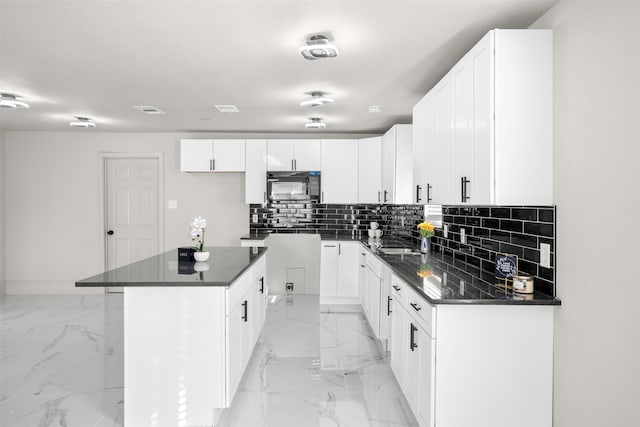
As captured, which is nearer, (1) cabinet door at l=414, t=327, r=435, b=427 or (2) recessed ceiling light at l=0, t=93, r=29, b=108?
(1) cabinet door at l=414, t=327, r=435, b=427

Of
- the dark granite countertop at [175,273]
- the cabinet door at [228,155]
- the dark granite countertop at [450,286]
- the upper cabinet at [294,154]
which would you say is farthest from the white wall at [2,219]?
the dark granite countertop at [450,286]

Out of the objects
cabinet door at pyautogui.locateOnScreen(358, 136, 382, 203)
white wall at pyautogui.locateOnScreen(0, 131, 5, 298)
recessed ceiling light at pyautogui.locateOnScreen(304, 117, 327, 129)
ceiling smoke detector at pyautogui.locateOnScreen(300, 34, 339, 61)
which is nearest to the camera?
ceiling smoke detector at pyautogui.locateOnScreen(300, 34, 339, 61)

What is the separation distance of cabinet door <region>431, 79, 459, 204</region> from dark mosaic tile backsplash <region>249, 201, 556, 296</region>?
0.36 meters

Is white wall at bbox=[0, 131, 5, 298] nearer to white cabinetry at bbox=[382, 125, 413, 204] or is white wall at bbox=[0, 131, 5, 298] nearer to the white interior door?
the white interior door

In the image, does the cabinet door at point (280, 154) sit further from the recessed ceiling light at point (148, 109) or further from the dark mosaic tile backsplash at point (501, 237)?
the dark mosaic tile backsplash at point (501, 237)

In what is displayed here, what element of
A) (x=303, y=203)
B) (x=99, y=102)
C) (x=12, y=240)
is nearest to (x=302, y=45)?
(x=99, y=102)

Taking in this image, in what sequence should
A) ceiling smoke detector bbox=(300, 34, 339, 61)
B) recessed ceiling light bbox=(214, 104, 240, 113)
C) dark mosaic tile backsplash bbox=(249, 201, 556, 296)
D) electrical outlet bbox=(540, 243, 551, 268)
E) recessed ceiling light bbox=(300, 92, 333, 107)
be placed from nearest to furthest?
electrical outlet bbox=(540, 243, 551, 268)
dark mosaic tile backsplash bbox=(249, 201, 556, 296)
ceiling smoke detector bbox=(300, 34, 339, 61)
recessed ceiling light bbox=(300, 92, 333, 107)
recessed ceiling light bbox=(214, 104, 240, 113)

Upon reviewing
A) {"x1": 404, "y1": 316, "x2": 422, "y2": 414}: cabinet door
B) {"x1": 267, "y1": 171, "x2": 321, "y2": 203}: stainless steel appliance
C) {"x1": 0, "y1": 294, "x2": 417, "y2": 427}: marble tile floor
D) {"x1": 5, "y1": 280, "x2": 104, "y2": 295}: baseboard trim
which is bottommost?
{"x1": 0, "y1": 294, "x2": 417, "y2": 427}: marble tile floor

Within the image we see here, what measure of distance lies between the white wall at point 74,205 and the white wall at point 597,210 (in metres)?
4.66

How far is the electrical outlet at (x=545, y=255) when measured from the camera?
218 centimetres

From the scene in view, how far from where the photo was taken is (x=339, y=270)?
5.25 metres

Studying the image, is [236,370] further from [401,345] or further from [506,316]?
[506,316]

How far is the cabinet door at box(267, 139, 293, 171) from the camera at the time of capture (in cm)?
557

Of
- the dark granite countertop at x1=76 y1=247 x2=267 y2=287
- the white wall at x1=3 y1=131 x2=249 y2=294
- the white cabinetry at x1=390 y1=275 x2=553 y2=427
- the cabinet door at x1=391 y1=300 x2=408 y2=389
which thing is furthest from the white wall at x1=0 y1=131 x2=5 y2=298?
the white cabinetry at x1=390 y1=275 x2=553 y2=427
